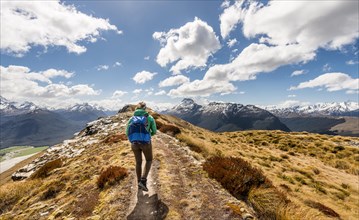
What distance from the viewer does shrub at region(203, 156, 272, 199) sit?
10.2 m

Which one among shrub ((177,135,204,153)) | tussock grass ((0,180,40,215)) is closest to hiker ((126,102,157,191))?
tussock grass ((0,180,40,215))

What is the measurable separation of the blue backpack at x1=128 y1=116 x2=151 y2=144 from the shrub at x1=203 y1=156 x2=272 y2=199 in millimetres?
4233

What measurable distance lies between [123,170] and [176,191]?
3.61m

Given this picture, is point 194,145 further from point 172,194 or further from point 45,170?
point 45,170

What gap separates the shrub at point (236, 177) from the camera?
10164mm

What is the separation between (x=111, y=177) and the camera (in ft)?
37.6

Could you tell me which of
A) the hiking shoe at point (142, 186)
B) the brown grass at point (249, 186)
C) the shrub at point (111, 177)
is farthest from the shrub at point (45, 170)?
the brown grass at point (249, 186)

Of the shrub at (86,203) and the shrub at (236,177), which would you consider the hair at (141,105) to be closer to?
the shrub at (86,203)

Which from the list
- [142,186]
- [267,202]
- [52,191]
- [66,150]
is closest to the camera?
[267,202]

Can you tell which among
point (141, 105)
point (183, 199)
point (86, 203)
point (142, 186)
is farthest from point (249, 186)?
point (86, 203)

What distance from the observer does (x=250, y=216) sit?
26.2 ft

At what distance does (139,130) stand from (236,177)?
5328 mm

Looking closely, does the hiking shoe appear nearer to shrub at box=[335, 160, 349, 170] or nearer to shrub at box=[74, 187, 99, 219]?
shrub at box=[74, 187, 99, 219]

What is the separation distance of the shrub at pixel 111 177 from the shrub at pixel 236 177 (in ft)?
15.1
